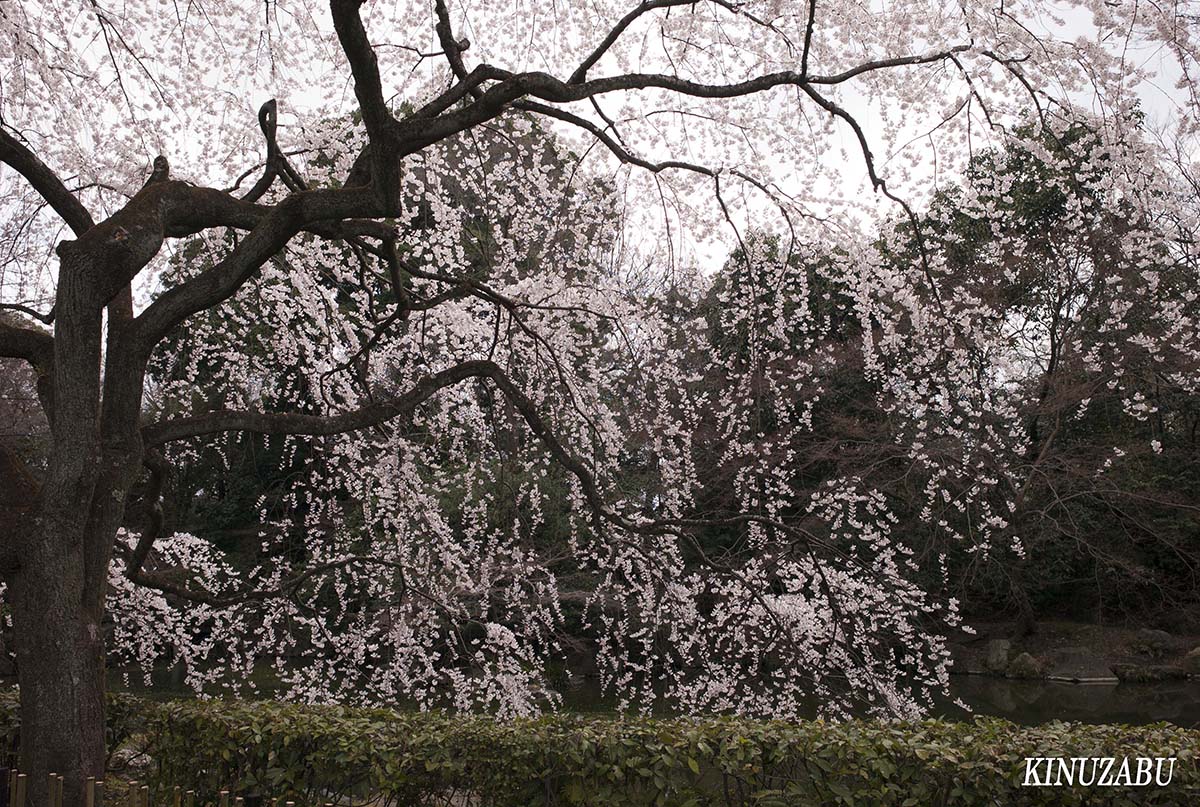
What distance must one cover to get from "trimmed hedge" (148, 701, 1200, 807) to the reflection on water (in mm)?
6899

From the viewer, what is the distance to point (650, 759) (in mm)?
3826

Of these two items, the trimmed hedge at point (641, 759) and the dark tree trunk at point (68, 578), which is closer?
the dark tree trunk at point (68, 578)

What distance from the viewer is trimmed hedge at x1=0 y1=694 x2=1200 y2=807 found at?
11.8 ft

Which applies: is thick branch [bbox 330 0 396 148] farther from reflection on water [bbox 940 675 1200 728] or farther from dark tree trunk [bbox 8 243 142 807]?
reflection on water [bbox 940 675 1200 728]

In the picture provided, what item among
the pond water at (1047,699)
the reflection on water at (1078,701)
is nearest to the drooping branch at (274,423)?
the pond water at (1047,699)

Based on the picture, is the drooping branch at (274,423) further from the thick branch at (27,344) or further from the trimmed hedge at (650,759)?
the trimmed hedge at (650,759)

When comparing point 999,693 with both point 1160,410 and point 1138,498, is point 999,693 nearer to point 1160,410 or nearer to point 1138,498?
point 1138,498

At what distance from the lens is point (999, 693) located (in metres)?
12.5

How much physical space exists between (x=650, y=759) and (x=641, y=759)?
42mm

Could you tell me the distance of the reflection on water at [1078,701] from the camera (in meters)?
10.7

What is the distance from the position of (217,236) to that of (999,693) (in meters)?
11.6

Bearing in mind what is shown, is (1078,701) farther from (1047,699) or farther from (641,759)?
(641,759)

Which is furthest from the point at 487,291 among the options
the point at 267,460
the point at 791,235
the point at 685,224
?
the point at 267,460

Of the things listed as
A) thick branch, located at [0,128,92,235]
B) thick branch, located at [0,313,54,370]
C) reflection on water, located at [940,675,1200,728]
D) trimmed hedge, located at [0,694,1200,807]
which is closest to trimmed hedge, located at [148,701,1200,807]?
trimmed hedge, located at [0,694,1200,807]
